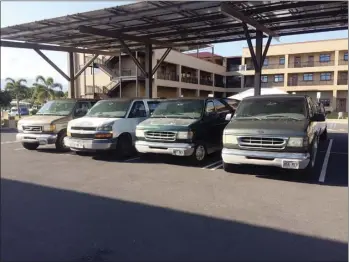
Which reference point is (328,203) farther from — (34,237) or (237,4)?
(237,4)

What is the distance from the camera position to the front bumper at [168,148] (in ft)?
26.7

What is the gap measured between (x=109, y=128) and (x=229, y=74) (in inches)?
2008

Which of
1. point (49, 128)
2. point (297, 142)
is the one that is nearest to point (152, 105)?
point (49, 128)

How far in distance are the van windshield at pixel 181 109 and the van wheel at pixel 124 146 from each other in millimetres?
1063

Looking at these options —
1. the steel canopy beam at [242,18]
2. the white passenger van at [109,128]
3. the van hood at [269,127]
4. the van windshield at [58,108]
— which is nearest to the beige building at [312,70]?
the steel canopy beam at [242,18]

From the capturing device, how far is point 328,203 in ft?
17.7

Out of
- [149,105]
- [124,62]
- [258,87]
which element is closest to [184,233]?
[149,105]

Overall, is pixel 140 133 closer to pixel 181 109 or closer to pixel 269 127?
pixel 181 109

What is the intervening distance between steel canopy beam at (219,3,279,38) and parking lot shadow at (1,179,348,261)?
25.5 ft

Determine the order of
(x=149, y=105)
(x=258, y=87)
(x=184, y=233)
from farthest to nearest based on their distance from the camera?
(x=258, y=87) < (x=149, y=105) < (x=184, y=233)

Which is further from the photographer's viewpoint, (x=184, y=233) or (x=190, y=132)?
(x=190, y=132)

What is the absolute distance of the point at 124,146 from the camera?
31.6 feet

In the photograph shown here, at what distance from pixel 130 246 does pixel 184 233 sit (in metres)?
0.73

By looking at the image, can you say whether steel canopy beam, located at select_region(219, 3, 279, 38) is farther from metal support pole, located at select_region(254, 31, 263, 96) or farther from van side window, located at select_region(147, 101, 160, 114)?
van side window, located at select_region(147, 101, 160, 114)
